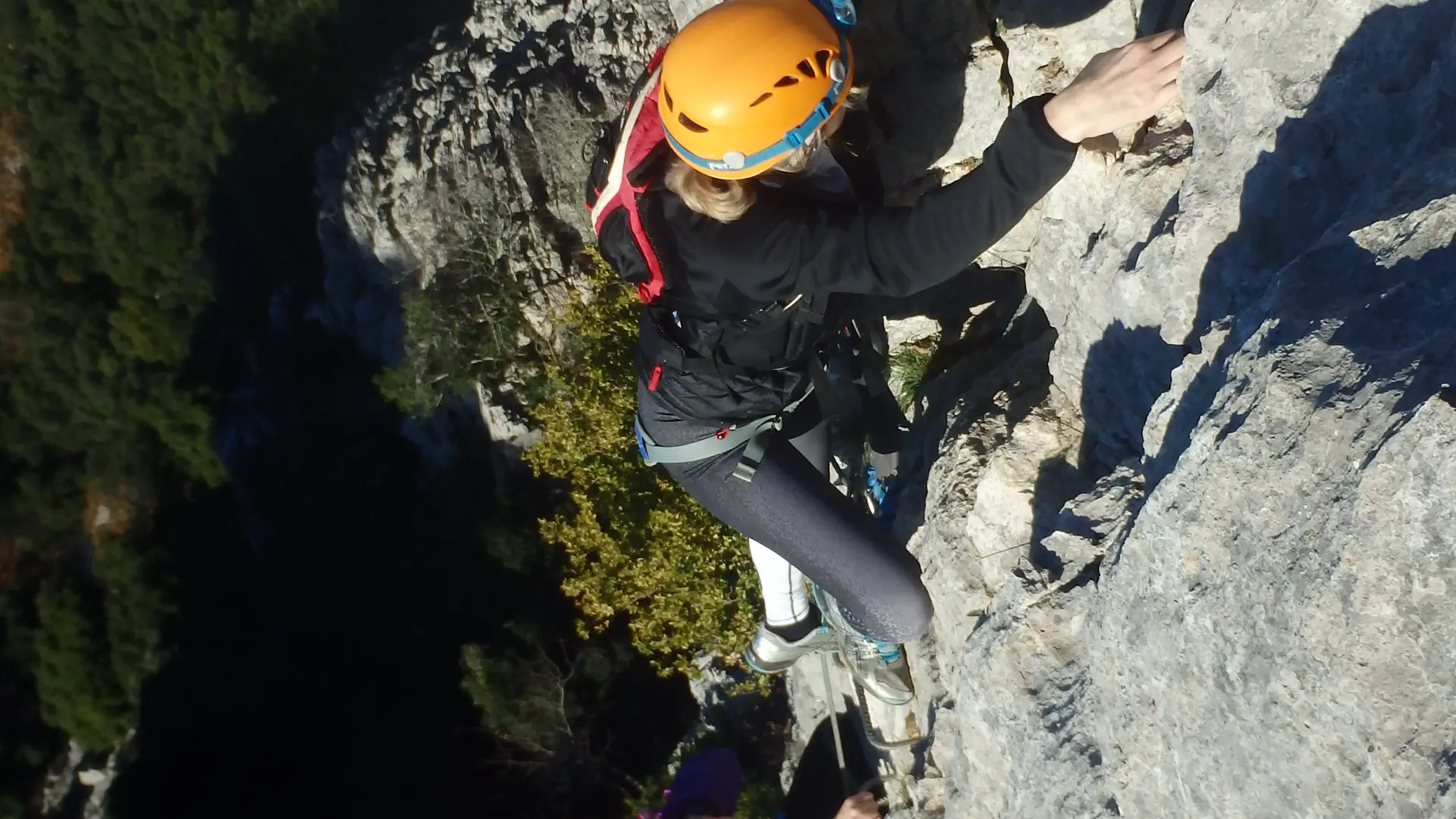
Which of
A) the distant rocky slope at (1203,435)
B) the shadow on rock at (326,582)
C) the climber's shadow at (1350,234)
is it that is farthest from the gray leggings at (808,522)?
the shadow on rock at (326,582)

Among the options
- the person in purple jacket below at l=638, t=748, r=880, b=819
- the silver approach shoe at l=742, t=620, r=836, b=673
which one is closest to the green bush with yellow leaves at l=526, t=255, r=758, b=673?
the person in purple jacket below at l=638, t=748, r=880, b=819

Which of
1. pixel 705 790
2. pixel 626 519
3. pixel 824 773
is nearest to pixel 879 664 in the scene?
pixel 705 790

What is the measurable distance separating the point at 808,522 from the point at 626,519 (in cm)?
656

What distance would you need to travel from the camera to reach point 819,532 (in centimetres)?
409

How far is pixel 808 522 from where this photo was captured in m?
4.08

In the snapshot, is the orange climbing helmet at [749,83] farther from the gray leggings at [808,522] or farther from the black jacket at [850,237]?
the gray leggings at [808,522]

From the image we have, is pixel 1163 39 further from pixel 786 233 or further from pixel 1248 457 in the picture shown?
pixel 1248 457

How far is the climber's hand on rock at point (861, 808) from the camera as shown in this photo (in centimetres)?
561

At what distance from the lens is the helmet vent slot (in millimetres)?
3008

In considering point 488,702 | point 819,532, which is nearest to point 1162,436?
point 819,532

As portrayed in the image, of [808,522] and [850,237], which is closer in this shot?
[850,237]

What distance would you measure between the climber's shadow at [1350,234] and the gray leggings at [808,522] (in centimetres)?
153

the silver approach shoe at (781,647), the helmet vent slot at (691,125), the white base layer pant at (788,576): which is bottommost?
the silver approach shoe at (781,647)

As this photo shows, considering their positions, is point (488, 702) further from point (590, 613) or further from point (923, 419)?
point (923, 419)
